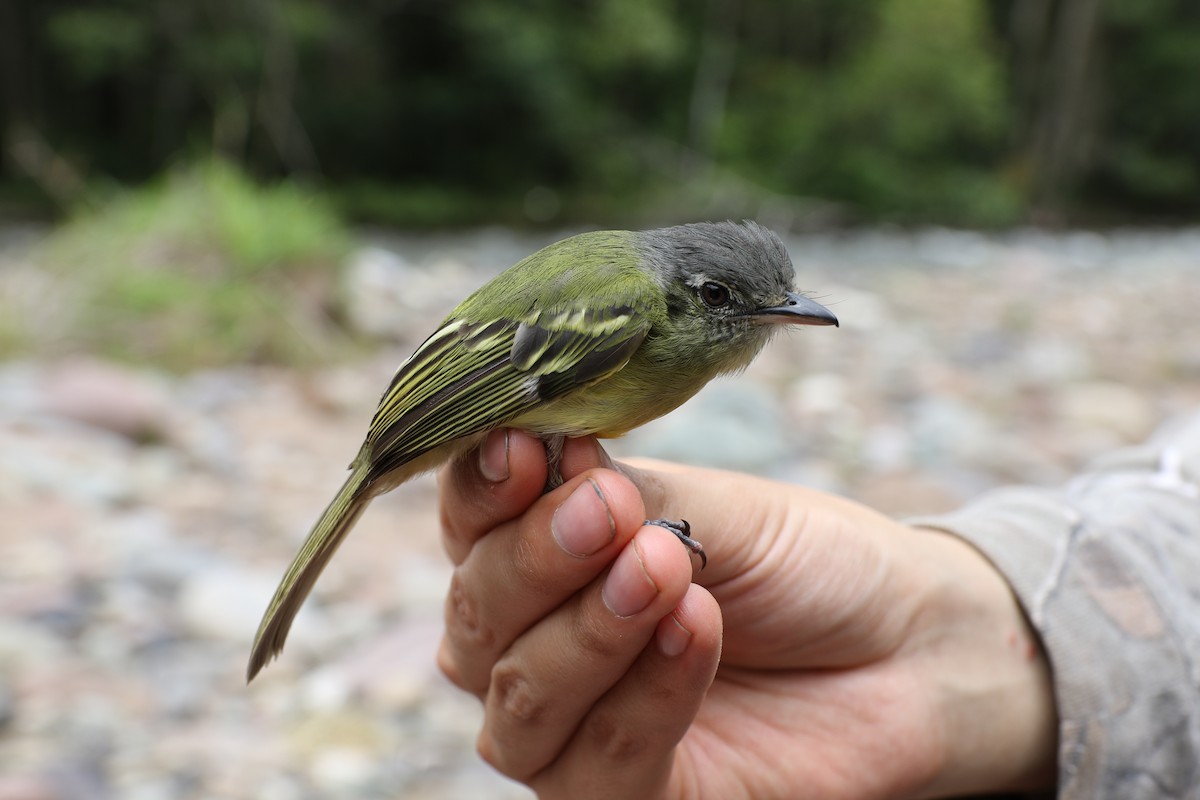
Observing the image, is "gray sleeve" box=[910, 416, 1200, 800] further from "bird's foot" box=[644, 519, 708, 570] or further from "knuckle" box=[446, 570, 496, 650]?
"knuckle" box=[446, 570, 496, 650]

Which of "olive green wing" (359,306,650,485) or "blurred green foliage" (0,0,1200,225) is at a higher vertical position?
"olive green wing" (359,306,650,485)

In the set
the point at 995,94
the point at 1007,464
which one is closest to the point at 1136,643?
the point at 1007,464

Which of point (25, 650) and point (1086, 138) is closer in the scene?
point (25, 650)

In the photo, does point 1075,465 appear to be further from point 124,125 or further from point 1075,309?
point 124,125

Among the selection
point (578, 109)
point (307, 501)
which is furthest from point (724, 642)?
point (578, 109)

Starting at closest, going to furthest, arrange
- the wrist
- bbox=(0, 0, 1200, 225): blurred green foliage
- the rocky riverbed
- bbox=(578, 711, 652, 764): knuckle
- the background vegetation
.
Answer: bbox=(578, 711, 652, 764): knuckle
the wrist
the rocky riverbed
the background vegetation
bbox=(0, 0, 1200, 225): blurred green foliage

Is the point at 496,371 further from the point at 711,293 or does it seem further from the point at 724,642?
the point at 724,642

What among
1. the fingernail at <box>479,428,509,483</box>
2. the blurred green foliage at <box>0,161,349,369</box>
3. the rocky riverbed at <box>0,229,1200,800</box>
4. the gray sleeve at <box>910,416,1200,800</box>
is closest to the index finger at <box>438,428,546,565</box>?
the fingernail at <box>479,428,509,483</box>
